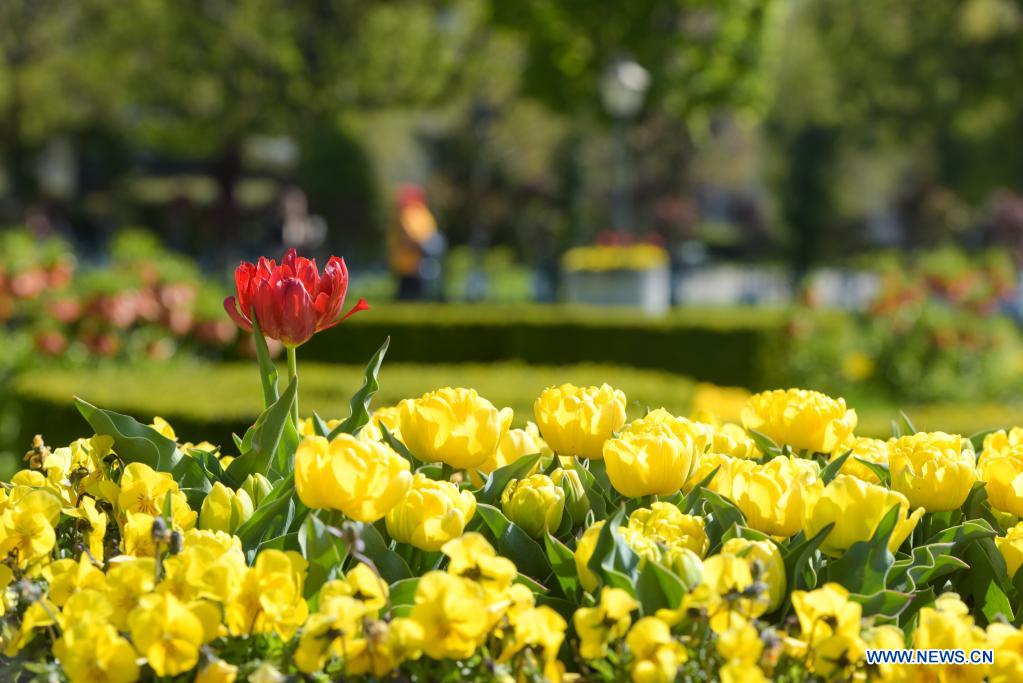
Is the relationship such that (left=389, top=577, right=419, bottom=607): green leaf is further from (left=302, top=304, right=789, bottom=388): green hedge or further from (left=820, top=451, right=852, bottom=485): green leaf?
(left=302, top=304, right=789, bottom=388): green hedge

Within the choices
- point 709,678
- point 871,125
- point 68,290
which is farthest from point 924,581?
point 871,125

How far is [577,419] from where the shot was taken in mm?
1753

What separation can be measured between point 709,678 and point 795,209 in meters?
22.6

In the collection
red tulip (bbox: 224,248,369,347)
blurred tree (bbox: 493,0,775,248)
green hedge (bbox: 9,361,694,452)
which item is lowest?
green hedge (bbox: 9,361,694,452)

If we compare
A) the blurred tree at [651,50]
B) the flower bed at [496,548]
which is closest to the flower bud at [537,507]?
the flower bed at [496,548]

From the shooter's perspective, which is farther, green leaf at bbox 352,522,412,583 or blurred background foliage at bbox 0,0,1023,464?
blurred background foliage at bbox 0,0,1023,464

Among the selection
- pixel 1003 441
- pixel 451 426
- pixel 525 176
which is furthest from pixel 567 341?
pixel 525 176

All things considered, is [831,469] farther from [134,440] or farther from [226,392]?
[226,392]

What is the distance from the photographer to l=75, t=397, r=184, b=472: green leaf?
163 cm

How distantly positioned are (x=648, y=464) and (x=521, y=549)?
0.66 feet

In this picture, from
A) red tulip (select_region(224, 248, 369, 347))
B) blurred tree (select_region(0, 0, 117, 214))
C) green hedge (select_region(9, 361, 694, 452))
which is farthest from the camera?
blurred tree (select_region(0, 0, 117, 214))

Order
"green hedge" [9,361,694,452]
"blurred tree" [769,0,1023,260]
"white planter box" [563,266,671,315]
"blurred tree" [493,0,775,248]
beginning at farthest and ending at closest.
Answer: "blurred tree" [769,0,1023,260], "blurred tree" [493,0,775,248], "white planter box" [563,266,671,315], "green hedge" [9,361,694,452]

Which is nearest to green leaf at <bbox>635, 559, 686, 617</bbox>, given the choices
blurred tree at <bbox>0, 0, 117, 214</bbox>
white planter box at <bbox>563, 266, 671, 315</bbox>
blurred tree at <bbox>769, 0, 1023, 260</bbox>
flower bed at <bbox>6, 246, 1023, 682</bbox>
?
flower bed at <bbox>6, 246, 1023, 682</bbox>

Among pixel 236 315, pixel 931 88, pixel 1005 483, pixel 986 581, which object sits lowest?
pixel 931 88
